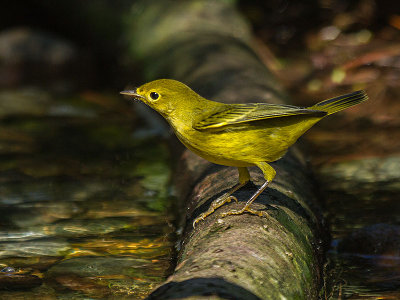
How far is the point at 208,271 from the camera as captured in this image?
2.96 metres

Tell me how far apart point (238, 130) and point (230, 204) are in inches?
19.4

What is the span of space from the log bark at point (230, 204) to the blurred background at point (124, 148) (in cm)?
34

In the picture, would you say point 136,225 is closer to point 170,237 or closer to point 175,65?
point 170,237

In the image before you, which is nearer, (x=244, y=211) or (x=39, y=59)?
(x=244, y=211)

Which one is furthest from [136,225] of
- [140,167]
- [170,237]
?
[140,167]

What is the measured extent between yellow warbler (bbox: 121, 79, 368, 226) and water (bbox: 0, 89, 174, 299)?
2.24ft

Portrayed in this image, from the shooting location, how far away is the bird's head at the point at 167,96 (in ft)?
14.5

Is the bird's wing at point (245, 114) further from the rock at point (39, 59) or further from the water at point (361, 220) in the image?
the rock at point (39, 59)

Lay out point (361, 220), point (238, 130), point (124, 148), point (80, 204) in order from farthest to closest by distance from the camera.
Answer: point (124, 148), point (80, 204), point (361, 220), point (238, 130)

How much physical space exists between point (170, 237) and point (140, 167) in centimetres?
184

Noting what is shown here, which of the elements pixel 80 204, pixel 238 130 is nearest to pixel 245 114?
pixel 238 130

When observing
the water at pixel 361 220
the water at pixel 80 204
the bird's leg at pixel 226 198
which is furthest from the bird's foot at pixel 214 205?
the water at pixel 361 220

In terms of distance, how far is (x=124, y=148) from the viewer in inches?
283

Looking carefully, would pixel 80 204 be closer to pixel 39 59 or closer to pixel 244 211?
pixel 244 211
